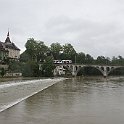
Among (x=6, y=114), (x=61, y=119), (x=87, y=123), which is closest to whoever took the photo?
(x=87, y=123)

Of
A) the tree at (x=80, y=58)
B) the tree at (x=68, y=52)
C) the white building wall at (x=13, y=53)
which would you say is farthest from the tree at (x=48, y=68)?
the tree at (x=80, y=58)

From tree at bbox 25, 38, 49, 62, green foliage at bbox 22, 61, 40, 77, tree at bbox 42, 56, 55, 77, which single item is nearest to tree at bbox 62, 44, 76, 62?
tree at bbox 25, 38, 49, 62

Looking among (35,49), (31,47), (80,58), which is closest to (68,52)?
(80,58)

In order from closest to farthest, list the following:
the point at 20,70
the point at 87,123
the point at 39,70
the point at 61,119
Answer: the point at 87,123, the point at 61,119, the point at 20,70, the point at 39,70

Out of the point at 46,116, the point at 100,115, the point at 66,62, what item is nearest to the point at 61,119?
the point at 46,116

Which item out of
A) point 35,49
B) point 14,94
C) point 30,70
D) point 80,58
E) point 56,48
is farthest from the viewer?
point 80,58

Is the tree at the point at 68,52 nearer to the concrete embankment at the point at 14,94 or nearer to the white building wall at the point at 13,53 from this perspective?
the white building wall at the point at 13,53

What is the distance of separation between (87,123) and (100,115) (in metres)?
2.49

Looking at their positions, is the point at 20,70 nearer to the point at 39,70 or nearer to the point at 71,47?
the point at 39,70

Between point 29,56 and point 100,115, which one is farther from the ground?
point 29,56

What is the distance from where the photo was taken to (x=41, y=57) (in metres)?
147

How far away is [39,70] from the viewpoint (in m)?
125

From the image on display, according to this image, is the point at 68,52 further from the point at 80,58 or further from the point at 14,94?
the point at 14,94

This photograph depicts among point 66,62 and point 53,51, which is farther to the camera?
point 53,51
